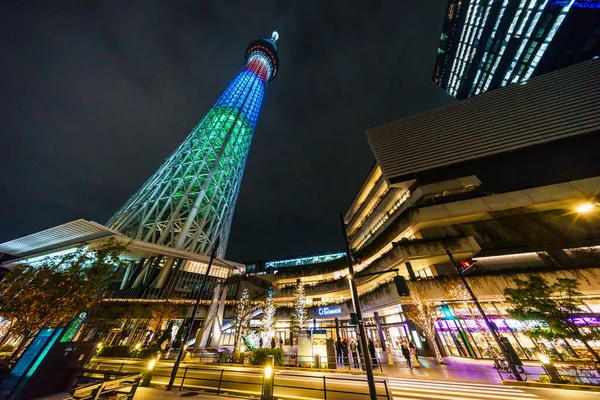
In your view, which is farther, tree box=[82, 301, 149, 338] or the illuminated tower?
the illuminated tower

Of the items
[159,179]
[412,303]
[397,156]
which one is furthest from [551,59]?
[159,179]

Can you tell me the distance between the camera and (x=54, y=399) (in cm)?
425

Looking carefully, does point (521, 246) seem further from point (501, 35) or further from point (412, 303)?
point (501, 35)

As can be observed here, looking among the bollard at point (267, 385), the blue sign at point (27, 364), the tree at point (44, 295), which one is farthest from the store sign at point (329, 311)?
the blue sign at point (27, 364)

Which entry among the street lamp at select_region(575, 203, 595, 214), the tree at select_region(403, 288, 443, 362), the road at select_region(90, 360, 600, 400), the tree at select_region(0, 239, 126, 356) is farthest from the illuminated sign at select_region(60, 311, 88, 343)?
the street lamp at select_region(575, 203, 595, 214)

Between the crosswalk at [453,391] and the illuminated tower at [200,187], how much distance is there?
3756 cm

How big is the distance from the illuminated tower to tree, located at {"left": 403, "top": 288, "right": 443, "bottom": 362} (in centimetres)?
3632

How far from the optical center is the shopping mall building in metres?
17.9

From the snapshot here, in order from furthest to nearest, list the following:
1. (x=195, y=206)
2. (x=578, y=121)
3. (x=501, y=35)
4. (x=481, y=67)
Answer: (x=481, y=67) → (x=501, y=35) → (x=195, y=206) → (x=578, y=121)

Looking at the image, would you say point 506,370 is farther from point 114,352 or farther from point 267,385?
point 114,352

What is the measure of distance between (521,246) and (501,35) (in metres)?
53.3

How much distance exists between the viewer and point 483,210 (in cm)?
2155

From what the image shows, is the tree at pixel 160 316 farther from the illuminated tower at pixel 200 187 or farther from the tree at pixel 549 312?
the tree at pixel 549 312

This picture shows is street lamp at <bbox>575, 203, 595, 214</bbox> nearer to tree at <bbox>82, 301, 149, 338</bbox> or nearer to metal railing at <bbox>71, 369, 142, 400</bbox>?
metal railing at <bbox>71, 369, 142, 400</bbox>
